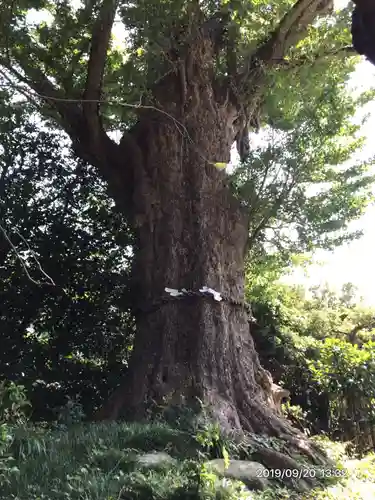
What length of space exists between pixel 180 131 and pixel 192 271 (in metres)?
1.96

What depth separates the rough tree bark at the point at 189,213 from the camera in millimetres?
5125

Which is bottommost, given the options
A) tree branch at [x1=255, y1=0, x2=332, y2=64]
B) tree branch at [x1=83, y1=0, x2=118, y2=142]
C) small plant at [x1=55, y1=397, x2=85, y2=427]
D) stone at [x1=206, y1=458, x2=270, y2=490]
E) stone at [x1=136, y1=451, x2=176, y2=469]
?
stone at [x1=206, y1=458, x2=270, y2=490]

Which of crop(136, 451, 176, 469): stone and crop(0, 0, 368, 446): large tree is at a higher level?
crop(0, 0, 368, 446): large tree

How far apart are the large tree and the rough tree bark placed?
15 millimetres

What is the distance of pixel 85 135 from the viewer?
7.04m

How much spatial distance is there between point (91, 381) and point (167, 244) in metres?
2.76

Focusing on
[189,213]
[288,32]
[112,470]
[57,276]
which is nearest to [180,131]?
[189,213]

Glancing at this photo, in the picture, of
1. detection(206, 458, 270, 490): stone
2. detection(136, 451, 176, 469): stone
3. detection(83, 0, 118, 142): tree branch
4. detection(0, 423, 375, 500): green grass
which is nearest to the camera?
detection(0, 423, 375, 500): green grass

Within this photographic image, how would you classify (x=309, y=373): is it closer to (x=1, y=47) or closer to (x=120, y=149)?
(x=120, y=149)

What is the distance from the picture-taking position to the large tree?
5262 mm

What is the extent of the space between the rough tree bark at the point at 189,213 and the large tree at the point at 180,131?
0.05 ft

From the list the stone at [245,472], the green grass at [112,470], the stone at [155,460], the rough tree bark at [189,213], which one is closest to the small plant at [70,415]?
the rough tree bark at [189,213]

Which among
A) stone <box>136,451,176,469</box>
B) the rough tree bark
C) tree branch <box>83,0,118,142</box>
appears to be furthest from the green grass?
tree branch <box>83,0,118,142</box>

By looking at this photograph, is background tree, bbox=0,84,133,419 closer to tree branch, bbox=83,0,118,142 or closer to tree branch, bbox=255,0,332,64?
tree branch, bbox=83,0,118,142
